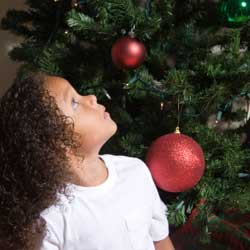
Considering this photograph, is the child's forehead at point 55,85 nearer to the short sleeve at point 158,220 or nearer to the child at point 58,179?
the child at point 58,179

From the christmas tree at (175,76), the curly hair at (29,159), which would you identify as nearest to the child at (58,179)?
the curly hair at (29,159)

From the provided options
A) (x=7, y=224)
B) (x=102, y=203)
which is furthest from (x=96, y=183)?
(x=7, y=224)

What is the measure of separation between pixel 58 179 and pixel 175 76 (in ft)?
0.83

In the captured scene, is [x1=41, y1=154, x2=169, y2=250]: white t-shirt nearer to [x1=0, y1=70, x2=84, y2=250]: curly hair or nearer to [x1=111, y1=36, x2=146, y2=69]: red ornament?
[x1=0, y1=70, x2=84, y2=250]: curly hair

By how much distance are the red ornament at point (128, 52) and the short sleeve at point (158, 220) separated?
0.53 feet

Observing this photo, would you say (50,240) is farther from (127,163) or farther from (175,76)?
(175,76)

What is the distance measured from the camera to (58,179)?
0.63 metres

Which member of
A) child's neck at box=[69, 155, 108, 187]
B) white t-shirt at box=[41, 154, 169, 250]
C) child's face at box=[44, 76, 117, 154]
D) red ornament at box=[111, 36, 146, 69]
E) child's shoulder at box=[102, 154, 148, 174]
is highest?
red ornament at box=[111, 36, 146, 69]

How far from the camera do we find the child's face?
0.66 m

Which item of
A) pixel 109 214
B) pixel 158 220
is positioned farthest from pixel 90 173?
pixel 158 220

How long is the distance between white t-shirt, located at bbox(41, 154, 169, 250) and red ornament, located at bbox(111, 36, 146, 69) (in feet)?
0.49

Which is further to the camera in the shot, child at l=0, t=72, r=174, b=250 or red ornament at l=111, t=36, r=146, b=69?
red ornament at l=111, t=36, r=146, b=69

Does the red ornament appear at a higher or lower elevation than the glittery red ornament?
higher

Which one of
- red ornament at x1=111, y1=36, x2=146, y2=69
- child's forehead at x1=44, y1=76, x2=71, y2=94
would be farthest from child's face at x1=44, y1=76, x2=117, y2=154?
red ornament at x1=111, y1=36, x2=146, y2=69
